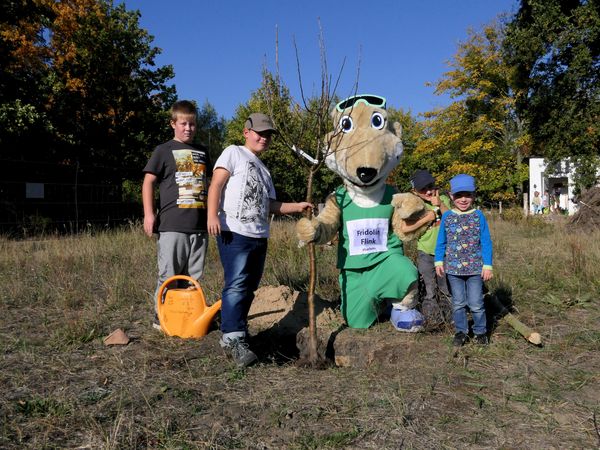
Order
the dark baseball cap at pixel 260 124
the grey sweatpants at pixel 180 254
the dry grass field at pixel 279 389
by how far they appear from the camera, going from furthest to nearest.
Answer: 1. the grey sweatpants at pixel 180 254
2. the dark baseball cap at pixel 260 124
3. the dry grass field at pixel 279 389

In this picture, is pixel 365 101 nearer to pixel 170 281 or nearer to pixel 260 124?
pixel 260 124

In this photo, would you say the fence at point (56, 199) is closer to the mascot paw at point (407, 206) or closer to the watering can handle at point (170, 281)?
the watering can handle at point (170, 281)

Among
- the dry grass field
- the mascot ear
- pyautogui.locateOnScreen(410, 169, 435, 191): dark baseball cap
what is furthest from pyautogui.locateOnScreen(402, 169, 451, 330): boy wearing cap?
the mascot ear

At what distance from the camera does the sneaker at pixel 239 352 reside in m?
3.15

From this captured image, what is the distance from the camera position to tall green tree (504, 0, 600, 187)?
20.3 m

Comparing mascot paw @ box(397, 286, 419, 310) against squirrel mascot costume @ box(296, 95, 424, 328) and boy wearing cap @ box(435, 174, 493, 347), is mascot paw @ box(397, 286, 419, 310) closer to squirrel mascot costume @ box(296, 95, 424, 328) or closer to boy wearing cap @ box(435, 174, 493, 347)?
squirrel mascot costume @ box(296, 95, 424, 328)

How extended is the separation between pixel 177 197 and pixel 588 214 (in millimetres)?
10072

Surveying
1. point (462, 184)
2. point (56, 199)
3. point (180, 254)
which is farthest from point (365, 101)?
point (56, 199)

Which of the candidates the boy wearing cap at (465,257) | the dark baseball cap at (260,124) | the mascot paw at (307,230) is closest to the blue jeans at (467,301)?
the boy wearing cap at (465,257)

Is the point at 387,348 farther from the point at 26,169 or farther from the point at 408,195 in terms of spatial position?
the point at 26,169

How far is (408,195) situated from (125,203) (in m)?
12.2

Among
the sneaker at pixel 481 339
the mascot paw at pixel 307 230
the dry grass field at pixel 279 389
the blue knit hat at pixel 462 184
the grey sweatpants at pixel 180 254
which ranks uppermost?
the blue knit hat at pixel 462 184

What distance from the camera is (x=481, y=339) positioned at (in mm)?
3582

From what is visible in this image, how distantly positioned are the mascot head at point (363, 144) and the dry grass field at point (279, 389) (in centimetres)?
117
